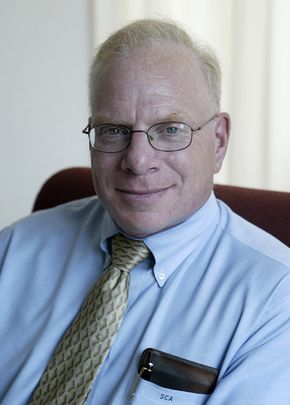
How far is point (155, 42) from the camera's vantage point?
4.11 ft

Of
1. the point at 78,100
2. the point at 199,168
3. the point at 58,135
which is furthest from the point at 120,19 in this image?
the point at 199,168

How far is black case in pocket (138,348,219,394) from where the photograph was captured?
109 centimetres

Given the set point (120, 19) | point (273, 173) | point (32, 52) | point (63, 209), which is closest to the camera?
point (63, 209)

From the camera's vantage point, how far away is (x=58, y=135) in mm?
2979

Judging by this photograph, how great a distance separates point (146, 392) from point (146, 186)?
1.35ft

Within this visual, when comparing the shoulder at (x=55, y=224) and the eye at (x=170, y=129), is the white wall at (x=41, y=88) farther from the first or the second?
the eye at (x=170, y=129)

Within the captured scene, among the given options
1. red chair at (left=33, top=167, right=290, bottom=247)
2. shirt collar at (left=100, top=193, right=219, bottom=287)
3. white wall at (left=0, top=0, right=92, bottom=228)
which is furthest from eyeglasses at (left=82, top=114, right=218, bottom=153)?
white wall at (left=0, top=0, right=92, bottom=228)

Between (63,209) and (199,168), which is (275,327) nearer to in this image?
(199,168)

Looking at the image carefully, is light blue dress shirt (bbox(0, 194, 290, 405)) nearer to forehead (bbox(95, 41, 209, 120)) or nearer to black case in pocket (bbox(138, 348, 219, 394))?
black case in pocket (bbox(138, 348, 219, 394))

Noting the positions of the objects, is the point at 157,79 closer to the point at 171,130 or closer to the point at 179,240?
the point at 171,130

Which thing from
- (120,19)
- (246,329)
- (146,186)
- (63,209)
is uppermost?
(120,19)

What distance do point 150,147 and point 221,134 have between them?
0.21 metres

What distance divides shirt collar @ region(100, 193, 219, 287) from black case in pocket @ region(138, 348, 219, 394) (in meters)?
0.17

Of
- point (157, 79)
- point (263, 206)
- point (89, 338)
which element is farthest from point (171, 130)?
point (89, 338)
